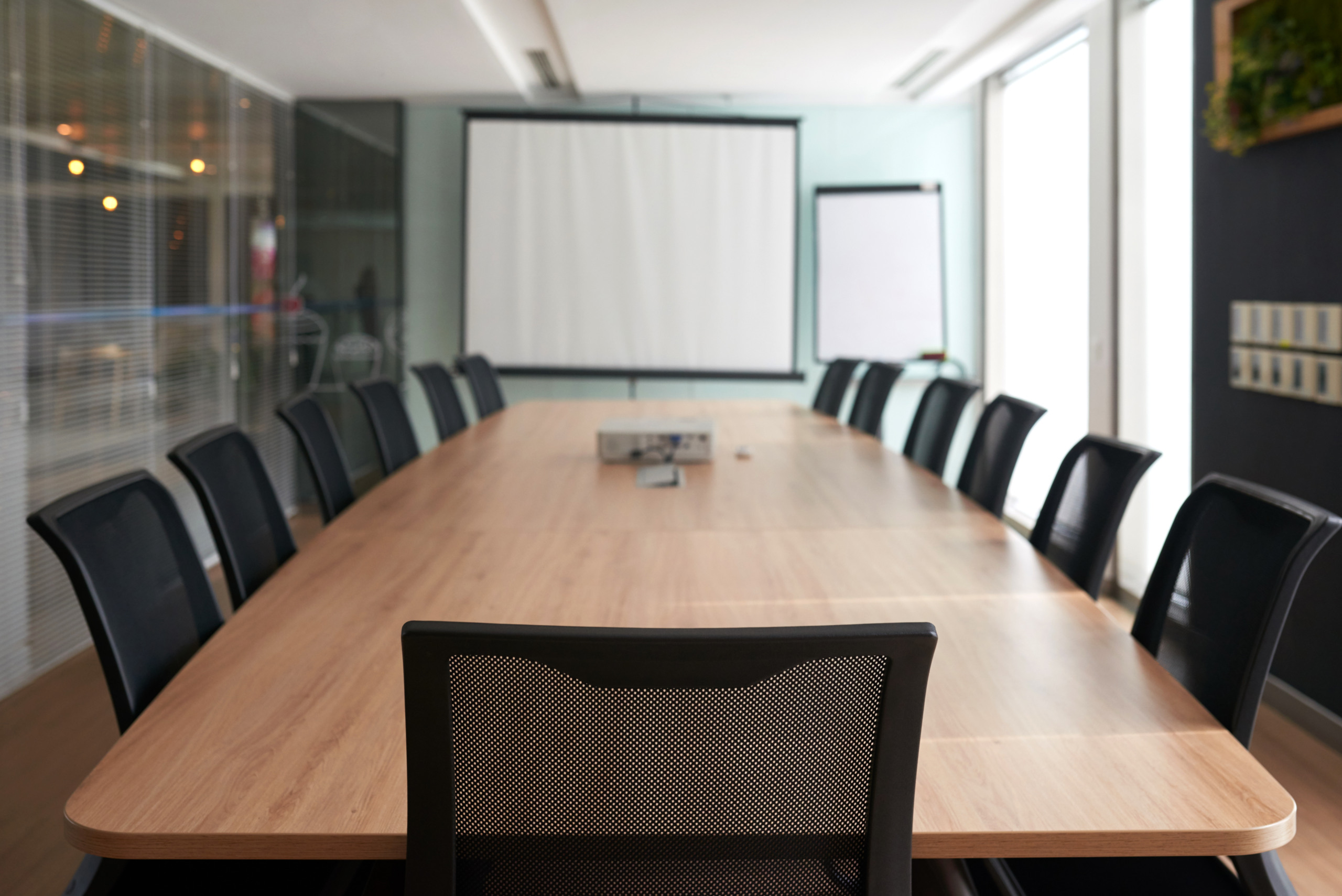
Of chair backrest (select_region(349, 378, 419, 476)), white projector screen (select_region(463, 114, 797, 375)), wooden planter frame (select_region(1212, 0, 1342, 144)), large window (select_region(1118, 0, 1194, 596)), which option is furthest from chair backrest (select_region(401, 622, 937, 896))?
white projector screen (select_region(463, 114, 797, 375))

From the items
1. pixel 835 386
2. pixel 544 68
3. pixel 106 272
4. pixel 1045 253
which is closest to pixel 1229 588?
pixel 835 386

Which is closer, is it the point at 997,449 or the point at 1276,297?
the point at 997,449

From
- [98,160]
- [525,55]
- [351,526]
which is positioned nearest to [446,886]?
[351,526]

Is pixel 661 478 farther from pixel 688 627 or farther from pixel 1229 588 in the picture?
pixel 1229 588

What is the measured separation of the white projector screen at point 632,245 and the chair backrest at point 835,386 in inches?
62.7

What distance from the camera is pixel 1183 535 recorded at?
1.79 m

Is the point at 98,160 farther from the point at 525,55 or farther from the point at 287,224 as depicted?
the point at 525,55

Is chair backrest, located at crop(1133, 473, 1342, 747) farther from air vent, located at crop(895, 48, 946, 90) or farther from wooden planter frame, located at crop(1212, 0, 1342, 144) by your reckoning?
air vent, located at crop(895, 48, 946, 90)

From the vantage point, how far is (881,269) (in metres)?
7.14

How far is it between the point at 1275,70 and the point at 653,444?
244cm

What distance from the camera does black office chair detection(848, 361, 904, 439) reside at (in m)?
4.59

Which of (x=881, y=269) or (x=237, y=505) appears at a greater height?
(x=881, y=269)

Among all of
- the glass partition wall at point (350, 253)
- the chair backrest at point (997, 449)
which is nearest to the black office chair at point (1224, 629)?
the chair backrest at point (997, 449)

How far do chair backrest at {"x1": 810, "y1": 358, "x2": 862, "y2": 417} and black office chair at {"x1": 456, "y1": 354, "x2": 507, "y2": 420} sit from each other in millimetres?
1842
